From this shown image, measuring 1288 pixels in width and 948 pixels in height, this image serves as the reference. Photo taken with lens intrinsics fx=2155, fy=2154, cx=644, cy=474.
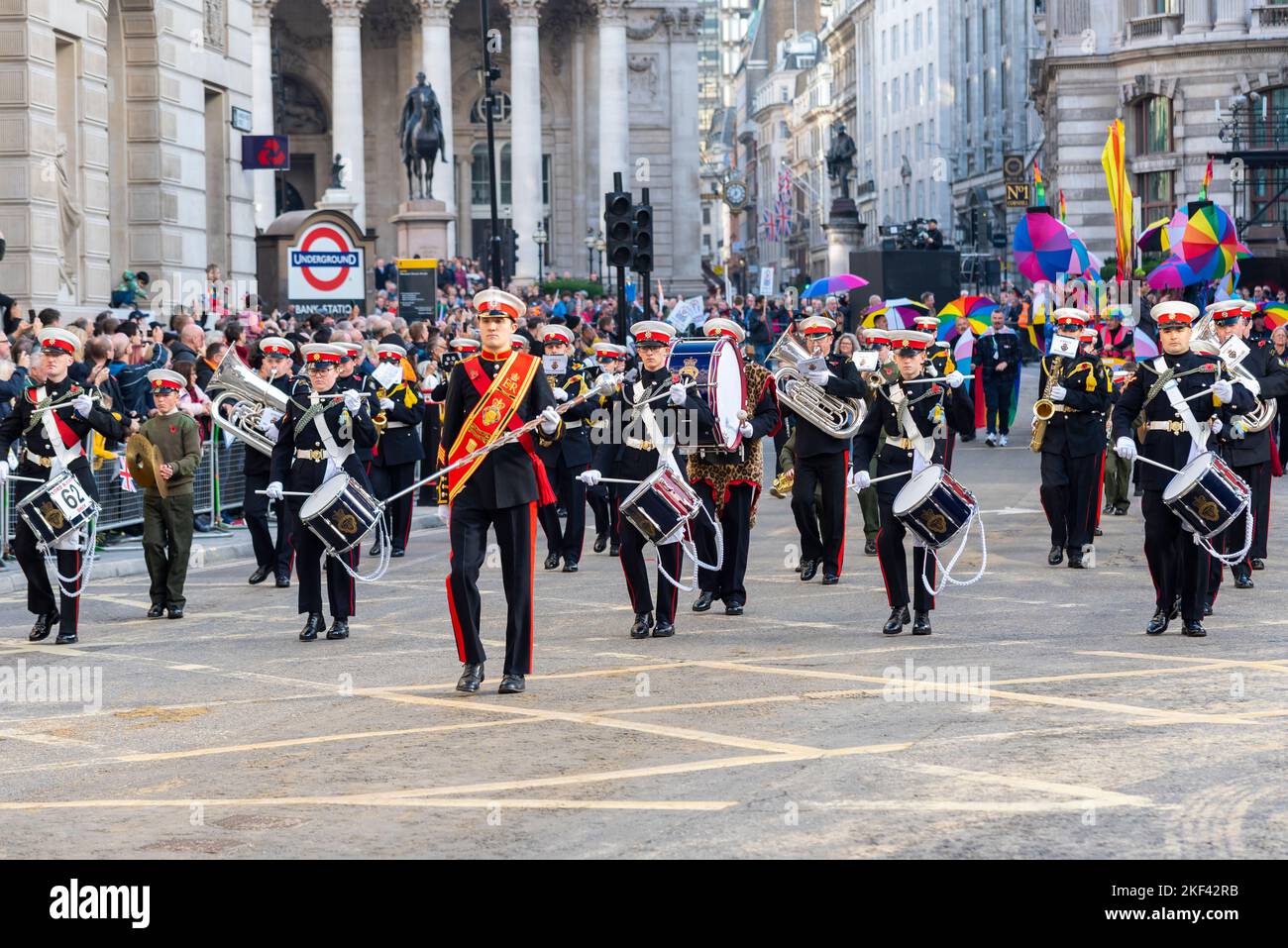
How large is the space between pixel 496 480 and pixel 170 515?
4.52 metres

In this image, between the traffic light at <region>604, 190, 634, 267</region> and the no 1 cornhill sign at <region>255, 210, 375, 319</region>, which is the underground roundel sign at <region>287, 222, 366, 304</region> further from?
the traffic light at <region>604, 190, 634, 267</region>

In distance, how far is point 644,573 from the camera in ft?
44.8

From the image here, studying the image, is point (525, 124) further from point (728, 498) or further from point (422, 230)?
point (728, 498)

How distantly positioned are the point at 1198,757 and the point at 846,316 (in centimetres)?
3368

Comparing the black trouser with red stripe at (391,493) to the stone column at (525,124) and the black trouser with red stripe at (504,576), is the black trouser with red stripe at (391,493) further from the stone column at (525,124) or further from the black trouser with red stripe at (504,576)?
the stone column at (525,124)

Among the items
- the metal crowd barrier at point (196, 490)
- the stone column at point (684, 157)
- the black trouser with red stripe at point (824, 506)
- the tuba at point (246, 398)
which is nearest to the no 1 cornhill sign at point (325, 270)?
the metal crowd barrier at point (196, 490)

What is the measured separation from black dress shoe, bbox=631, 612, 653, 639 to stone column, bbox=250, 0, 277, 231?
50.7 meters

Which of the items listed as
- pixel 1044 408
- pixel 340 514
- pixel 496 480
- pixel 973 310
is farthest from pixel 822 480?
pixel 973 310

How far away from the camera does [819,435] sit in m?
15.7

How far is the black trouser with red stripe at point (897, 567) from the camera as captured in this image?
13.3 metres

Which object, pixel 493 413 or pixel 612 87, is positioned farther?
pixel 612 87

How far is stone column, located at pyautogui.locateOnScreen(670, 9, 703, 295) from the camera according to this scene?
256 ft

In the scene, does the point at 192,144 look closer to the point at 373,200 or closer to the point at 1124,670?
the point at 1124,670
